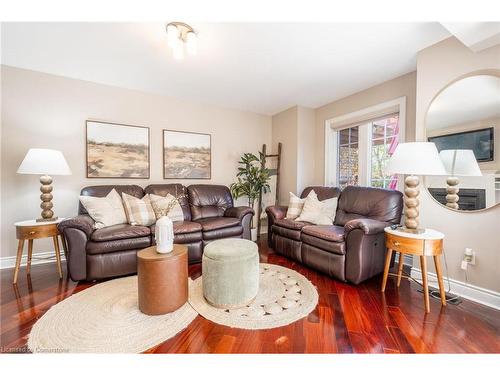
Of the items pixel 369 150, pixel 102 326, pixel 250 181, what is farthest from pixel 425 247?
pixel 250 181

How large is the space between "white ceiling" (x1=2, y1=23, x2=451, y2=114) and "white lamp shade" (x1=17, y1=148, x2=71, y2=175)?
1071mm

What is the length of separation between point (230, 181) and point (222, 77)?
6.05 feet

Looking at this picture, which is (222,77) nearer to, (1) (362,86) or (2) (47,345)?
(1) (362,86)

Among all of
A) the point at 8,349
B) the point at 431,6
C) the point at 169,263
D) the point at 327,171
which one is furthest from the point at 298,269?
the point at 431,6

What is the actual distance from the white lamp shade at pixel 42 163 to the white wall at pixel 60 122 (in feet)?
2.01

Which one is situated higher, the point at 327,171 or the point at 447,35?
the point at 447,35

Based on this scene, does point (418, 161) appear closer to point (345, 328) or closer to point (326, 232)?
point (326, 232)

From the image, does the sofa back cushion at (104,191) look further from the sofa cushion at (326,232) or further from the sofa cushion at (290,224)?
the sofa cushion at (326,232)

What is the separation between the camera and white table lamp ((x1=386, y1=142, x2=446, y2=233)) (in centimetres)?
179

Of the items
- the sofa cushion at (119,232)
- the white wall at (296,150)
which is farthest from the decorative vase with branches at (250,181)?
the sofa cushion at (119,232)

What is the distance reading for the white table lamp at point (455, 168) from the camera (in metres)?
1.91

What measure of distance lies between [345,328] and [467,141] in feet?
6.48

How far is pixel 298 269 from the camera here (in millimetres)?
2533

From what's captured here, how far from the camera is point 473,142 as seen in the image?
6.25 feet
